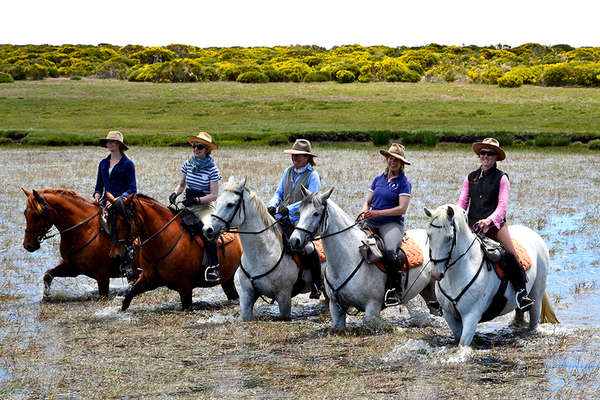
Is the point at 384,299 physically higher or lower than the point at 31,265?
higher

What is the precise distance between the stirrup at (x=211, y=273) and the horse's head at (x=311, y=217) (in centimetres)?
245

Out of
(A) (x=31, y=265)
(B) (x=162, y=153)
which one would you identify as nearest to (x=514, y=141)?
(B) (x=162, y=153)

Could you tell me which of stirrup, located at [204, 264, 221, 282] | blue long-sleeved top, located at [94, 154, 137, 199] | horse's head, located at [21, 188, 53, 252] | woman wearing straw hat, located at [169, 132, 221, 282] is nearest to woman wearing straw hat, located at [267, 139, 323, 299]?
woman wearing straw hat, located at [169, 132, 221, 282]

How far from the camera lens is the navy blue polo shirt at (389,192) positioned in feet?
31.8

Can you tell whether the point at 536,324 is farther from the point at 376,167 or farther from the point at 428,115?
the point at 428,115

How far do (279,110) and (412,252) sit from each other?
4827cm

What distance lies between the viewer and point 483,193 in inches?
362

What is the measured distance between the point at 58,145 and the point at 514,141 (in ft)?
77.5

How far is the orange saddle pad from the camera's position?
10039mm

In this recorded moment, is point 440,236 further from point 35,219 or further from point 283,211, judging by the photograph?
point 35,219

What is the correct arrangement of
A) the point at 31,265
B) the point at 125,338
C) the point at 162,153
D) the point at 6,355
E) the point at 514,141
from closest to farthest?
the point at 6,355, the point at 125,338, the point at 31,265, the point at 162,153, the point at 514,141

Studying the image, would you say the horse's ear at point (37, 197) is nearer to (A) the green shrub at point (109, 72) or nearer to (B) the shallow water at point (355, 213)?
(B) the shallow water at point (355, 213)

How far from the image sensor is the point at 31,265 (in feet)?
47.7

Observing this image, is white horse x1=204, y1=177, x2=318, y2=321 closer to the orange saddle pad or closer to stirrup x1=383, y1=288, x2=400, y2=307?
stirrup x1=383, y1=288, x2=400, y2=307
